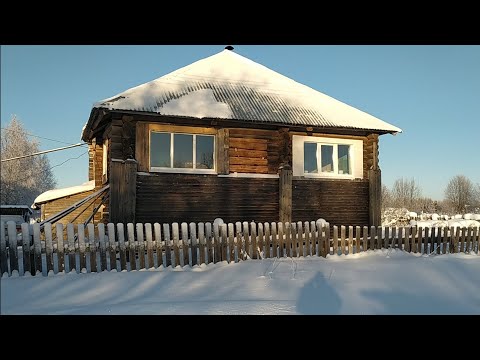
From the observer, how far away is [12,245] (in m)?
7.42

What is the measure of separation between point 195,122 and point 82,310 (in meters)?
8.13

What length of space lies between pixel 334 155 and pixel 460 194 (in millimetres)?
44716

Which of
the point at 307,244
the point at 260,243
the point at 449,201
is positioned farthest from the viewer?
the point at 449,201

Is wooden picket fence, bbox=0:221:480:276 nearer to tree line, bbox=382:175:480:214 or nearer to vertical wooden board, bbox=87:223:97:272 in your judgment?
vertical wooden board, bbox=87:223:97:272

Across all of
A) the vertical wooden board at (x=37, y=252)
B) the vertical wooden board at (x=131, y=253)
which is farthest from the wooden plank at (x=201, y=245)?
the vertical wooden board at (x=37, y=252)

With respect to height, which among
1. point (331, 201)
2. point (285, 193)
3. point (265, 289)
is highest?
point (285, 193)

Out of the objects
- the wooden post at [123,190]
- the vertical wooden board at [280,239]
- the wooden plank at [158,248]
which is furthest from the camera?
the wooden post at [123,190]

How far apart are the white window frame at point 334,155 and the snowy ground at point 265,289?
4837 mm

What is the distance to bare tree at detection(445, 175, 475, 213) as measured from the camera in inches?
1831

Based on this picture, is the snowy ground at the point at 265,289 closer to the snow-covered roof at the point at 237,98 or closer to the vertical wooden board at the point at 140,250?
the vertical wooden board at the point at 140,250

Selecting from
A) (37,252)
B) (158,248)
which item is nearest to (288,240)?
(158,248)

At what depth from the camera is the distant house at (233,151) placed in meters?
11.6

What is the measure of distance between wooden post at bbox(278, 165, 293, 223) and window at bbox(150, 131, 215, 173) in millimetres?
2639

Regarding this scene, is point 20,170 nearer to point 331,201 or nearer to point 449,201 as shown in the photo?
point 331,201
